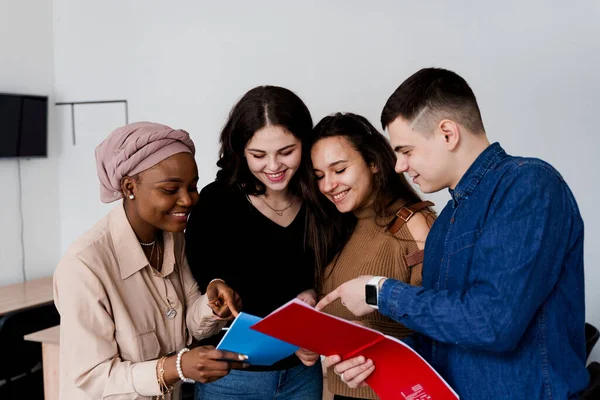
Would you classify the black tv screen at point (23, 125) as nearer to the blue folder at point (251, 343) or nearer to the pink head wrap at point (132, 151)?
the pink head wrap at point (132, 151)

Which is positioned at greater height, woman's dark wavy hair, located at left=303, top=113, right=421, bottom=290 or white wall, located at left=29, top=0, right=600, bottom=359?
white wall, located at left=29, top=0, right=600, bottom=359

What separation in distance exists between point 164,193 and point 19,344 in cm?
217

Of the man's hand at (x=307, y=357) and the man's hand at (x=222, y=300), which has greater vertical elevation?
the man's hand at (x=222, y=300)

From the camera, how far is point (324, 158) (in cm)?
177

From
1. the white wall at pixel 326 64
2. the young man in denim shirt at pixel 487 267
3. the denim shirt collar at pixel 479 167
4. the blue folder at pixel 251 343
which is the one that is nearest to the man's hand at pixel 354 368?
the young man in denim shirt at pixel 487 267

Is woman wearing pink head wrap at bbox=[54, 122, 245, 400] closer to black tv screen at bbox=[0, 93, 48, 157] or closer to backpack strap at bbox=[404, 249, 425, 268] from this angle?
backpack strap at bbox=[404, 249, 425, 268]

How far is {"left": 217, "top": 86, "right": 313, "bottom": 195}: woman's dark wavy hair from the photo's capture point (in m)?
1.78

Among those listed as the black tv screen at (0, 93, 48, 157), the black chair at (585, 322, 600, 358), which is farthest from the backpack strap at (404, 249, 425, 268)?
the black tv screen at (0, 93, 48, 157)

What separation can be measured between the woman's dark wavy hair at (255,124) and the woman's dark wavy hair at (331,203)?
0.21 ft

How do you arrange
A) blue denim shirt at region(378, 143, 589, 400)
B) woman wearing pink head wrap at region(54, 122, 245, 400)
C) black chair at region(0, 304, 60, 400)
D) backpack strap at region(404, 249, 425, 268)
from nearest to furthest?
blue denim shirt at region(378, 143, 589, 400) → woman wearing pink head wrap at region(54, 122, 245, 400) → backpack strap at region(404, 249, 425, 268) → black chair at region(0, 304, 60, 400)

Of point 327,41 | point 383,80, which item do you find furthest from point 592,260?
point 327,41

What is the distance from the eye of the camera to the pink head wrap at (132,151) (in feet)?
4.74

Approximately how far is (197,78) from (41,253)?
2.00 m

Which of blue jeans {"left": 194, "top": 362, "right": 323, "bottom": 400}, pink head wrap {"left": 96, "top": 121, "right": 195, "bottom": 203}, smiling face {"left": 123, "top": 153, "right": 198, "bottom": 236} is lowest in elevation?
blue jeans {"left": 194, "top": 362, "right": 323, "bottom": 400}
